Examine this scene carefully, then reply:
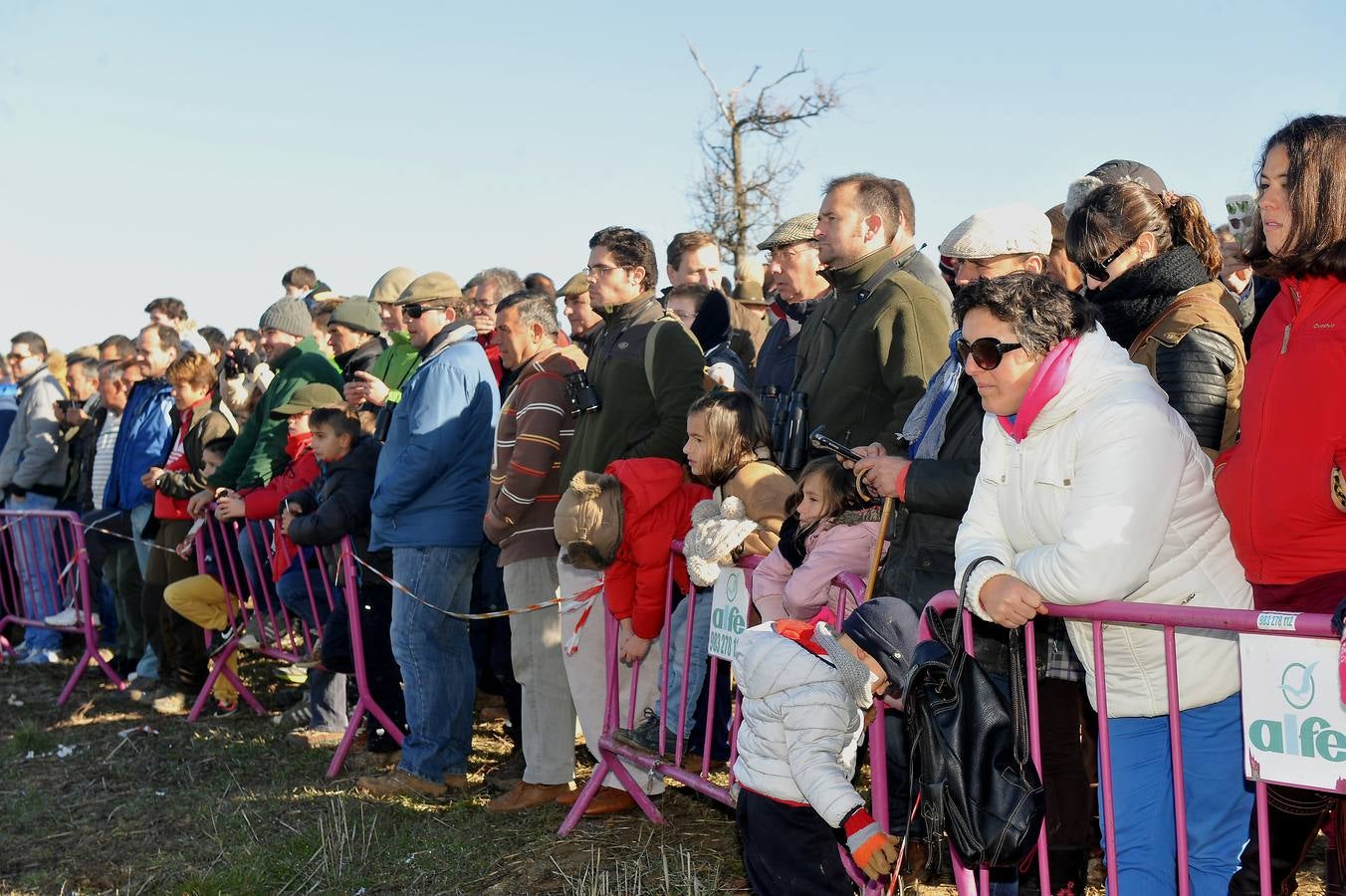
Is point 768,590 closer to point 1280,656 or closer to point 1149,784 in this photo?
point 1149,784

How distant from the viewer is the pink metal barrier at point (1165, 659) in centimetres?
279

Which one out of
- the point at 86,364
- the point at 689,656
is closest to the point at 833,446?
the point at 689,656

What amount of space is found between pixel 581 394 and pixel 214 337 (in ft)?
27.0

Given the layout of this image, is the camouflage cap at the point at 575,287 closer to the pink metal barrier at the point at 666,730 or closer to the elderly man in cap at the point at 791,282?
the elderly man in cap at the point at 791,282

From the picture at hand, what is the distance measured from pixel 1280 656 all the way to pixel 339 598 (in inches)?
230

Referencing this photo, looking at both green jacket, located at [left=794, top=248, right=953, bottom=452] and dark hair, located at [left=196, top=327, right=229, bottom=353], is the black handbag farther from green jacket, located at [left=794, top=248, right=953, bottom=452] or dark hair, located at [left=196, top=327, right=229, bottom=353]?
dark hair, located at [left=196, top=327, right=229, bottom=353]

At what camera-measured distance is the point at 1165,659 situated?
3.25 m

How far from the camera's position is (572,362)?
21.7 ft

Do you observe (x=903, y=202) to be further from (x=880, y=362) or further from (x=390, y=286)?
(x=390, y=286)

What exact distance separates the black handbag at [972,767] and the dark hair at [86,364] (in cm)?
1187

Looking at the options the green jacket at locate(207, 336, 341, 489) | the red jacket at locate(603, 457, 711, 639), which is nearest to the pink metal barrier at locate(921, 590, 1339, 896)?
the red jacket at locate(603, 457, 711, 639)

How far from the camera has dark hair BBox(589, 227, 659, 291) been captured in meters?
6.48

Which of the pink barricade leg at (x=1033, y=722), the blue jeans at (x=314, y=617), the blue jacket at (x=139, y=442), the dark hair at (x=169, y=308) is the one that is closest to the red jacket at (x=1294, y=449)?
the pink barricade leg at (x=1033, y=722)

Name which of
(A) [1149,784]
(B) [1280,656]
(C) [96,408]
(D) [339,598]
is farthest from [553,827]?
(C) [96,408]
